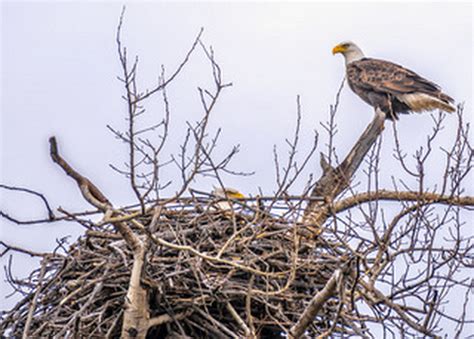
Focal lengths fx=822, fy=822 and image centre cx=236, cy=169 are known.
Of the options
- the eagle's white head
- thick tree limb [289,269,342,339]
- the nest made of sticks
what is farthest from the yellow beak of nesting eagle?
thick tree limb [289,269,342,339]

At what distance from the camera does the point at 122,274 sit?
17.7ft

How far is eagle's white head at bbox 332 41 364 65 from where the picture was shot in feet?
40.7

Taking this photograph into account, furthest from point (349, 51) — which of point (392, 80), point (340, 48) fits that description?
point (392, 80)

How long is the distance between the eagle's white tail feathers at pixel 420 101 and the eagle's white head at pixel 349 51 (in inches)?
71.9

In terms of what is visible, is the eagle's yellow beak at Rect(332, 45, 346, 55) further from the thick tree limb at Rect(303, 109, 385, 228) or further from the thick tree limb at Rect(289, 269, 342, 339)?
the thick tree limb at Rect(289, 269, 342, 339)

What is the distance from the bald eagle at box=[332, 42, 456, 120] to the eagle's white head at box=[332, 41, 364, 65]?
740 millimetres

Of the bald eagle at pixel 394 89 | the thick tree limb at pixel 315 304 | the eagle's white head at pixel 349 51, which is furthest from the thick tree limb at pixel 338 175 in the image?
the eagle's white head at pixel 349 51

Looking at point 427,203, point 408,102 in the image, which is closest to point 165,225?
point 427,203

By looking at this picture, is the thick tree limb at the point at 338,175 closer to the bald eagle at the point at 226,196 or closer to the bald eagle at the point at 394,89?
the bald eagle at the point at 226,196

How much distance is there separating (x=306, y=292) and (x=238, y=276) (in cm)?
50

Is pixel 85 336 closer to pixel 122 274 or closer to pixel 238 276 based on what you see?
pixel 122 274

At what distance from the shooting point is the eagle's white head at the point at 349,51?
1241 cm

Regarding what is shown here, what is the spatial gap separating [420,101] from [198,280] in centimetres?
621

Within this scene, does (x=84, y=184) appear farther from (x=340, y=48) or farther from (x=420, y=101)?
(x=340, y=48)
